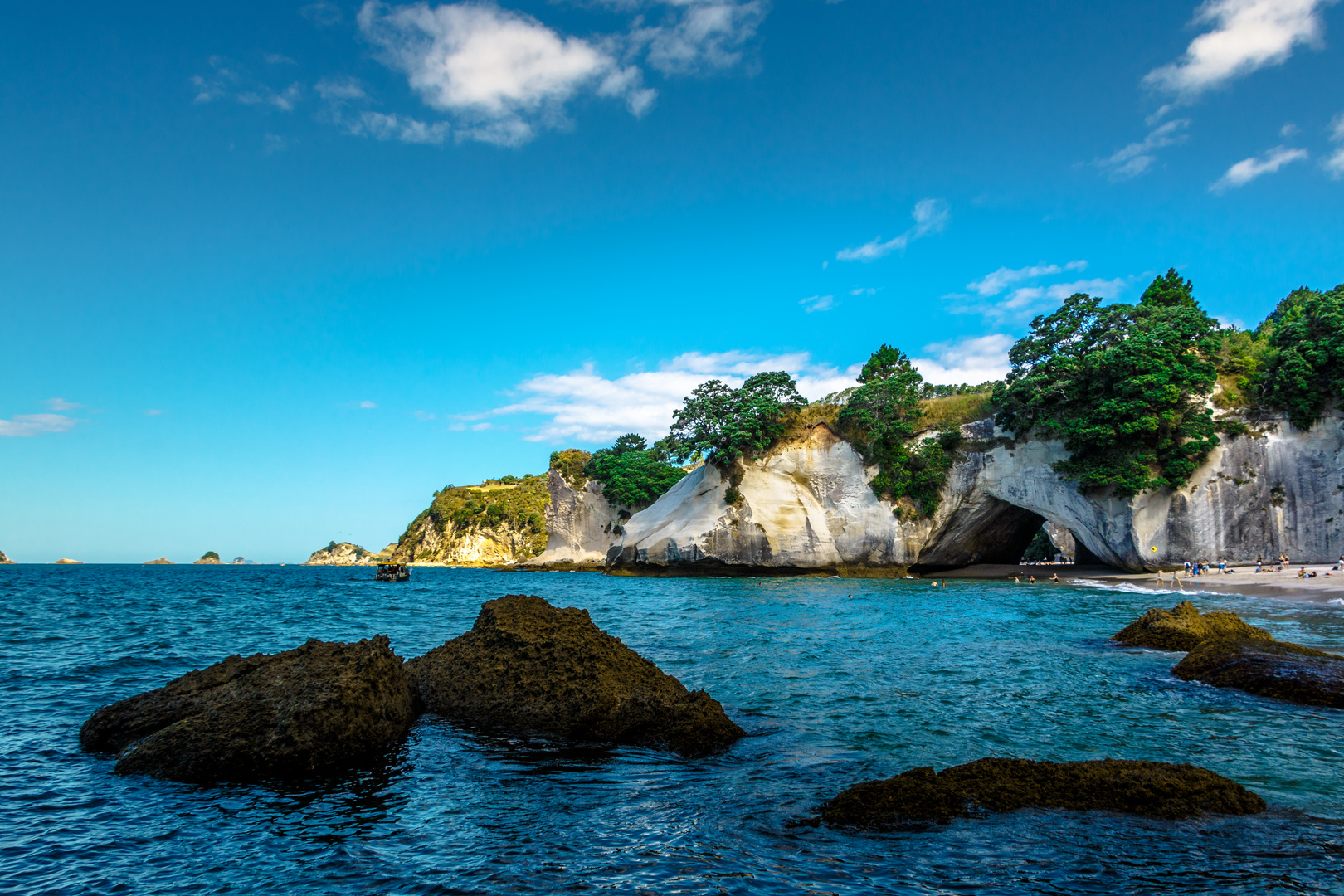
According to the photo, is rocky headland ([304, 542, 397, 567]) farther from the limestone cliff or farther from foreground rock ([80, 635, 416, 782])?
foreground rock ([80, 635, 416, 782])

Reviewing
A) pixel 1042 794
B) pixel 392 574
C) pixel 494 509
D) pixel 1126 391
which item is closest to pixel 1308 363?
pixel 1126 391

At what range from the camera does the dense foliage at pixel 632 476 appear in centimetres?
6856

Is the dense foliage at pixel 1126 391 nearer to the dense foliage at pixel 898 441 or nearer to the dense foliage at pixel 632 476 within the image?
the dense foliage at pixel 898 441

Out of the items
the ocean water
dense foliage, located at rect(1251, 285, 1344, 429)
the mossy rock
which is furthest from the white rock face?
the mossy rock

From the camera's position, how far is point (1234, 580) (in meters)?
29.2

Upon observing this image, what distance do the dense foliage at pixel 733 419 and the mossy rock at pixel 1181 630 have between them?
3269 centimetres

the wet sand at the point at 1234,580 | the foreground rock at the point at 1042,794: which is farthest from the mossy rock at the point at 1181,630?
the wet sand at the point at 1234,580

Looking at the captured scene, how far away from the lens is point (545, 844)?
5.33m

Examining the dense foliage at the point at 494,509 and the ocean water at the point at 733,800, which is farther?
the dense foliage at the point at 494,509

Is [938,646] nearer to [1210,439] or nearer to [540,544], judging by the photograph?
[1210,439]

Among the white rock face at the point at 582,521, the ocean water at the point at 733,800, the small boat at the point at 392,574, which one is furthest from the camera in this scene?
the white rock face at the point at 582,521

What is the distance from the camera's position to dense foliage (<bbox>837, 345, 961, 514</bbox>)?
143ft

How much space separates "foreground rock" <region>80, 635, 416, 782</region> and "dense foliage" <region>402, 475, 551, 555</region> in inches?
3422

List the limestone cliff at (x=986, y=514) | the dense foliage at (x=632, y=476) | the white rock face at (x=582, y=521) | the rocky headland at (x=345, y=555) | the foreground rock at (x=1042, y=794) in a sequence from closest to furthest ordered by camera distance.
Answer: the foreground rock at (x=1042, y=794), the limestone cliff at (x=986, y=514), the dense foliage at (x=632, y=476), the white rock face at (x=582, y=521), the rocky headland at (x=345, y=555)
